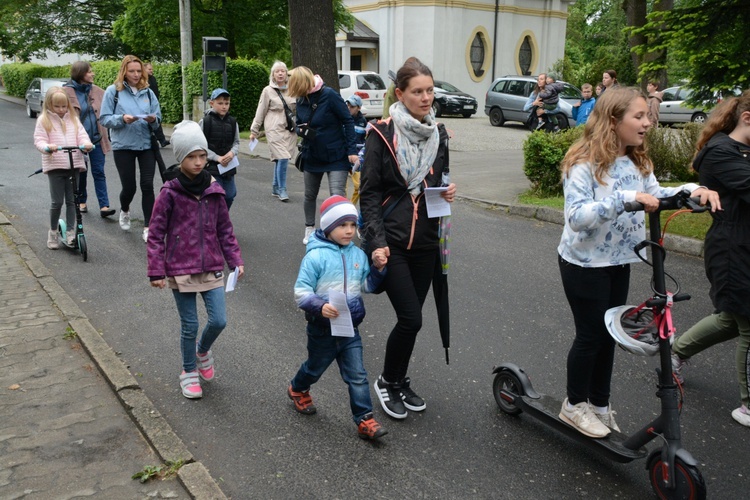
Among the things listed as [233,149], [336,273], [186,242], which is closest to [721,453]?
[336,273]

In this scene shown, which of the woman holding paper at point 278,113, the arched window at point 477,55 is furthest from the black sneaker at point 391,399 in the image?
the arched window at point 477,55

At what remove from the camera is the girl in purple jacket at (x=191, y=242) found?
4520mm

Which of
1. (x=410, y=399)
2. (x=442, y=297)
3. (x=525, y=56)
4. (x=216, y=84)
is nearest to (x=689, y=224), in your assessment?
(x=442, y=297)

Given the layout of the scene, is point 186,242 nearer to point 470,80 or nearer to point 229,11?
point 229,11

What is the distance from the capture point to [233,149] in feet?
27.2

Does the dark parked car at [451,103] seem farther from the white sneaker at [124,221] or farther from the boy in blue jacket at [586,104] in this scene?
the white sneaker at [124,221]

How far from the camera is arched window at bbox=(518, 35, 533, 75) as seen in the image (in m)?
37.2

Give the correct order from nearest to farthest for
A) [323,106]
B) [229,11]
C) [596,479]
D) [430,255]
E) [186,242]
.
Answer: [596,479] → [430,255] → [186,242] → [323,106] → [229,11]

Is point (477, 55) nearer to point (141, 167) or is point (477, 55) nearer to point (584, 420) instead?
point (141, 167)

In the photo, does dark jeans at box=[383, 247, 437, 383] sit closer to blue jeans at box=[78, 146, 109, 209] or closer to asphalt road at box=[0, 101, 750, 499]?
asphalt road at box=[0, 101, 750, 499]

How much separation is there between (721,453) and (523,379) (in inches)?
45.0

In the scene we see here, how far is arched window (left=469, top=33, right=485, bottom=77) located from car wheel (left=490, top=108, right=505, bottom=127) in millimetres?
8903

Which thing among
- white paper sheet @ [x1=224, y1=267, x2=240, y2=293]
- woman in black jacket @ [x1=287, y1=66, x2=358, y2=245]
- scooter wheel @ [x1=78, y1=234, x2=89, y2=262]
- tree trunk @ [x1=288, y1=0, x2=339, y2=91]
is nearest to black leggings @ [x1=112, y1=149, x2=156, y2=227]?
scooter wheel @ [x1=78, y1=234, x2=89, y2=262]

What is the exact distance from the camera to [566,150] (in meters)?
11.1
